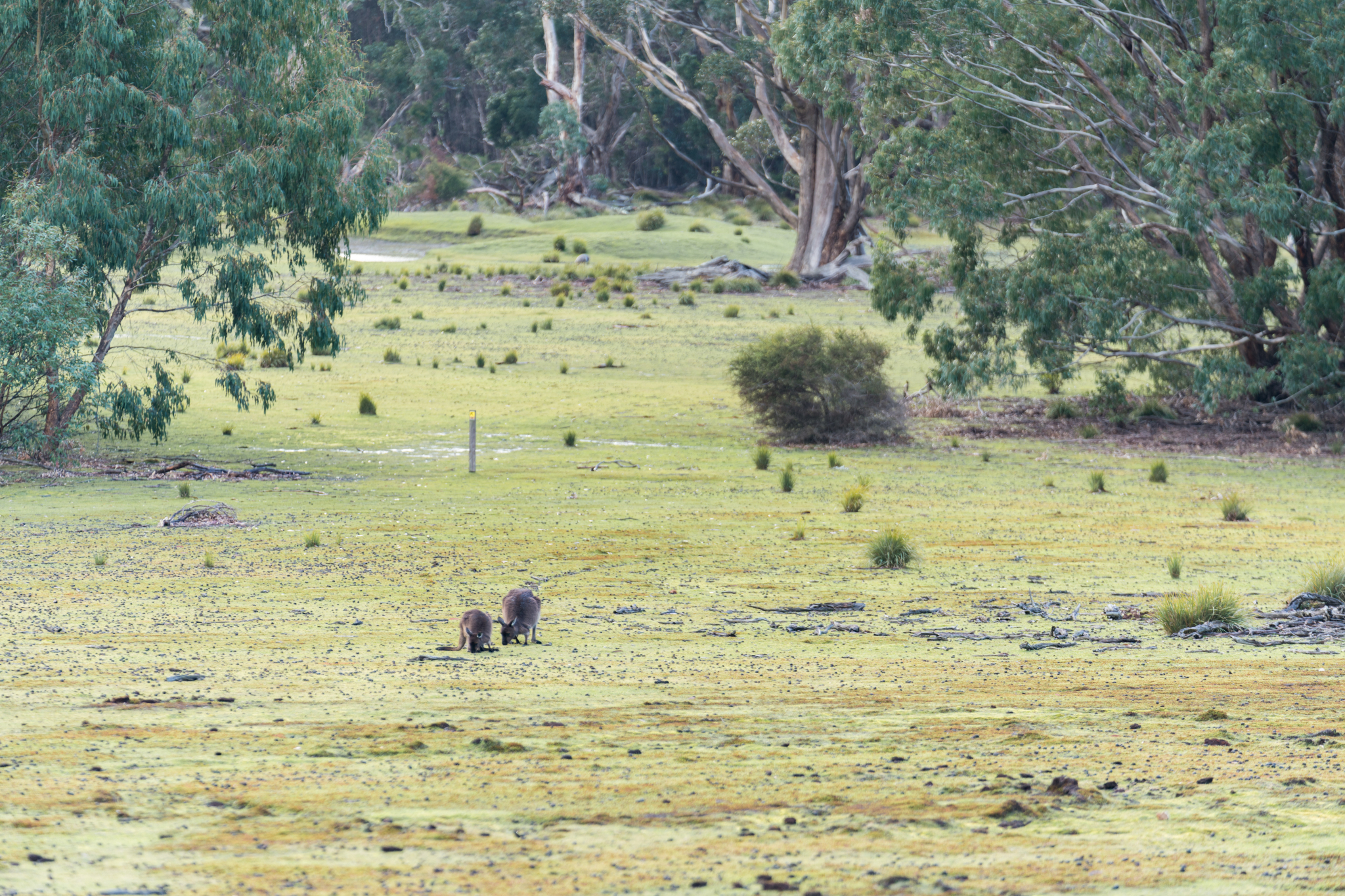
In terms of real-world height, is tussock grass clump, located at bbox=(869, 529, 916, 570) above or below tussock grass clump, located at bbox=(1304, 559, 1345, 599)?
below

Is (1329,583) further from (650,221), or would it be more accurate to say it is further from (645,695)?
(650,221)

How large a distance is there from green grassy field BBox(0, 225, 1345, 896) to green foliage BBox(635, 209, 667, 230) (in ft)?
140

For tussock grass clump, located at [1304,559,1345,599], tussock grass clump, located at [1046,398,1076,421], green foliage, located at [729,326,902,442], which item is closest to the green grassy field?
tussock grass clump, located at [1304,559,1345,599]

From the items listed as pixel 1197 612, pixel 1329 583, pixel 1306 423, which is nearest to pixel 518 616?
pixel 1197 612

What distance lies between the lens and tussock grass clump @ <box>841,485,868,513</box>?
18312 mm

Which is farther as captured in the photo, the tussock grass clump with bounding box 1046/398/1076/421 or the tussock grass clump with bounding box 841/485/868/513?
the tussock grass clump with bounding box 1046/398/1076/421

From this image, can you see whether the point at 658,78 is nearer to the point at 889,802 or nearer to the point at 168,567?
the point at 168,567

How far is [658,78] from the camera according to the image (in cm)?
5212

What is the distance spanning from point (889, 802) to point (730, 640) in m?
4.76

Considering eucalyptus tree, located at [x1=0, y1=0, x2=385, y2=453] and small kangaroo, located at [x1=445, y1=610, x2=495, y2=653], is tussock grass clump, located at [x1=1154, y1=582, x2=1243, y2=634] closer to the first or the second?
small kangaroo, located at [x1=445, y1=610, x2=495, y2=653]

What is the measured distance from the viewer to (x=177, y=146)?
21.9 metres

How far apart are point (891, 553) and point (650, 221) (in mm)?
51050

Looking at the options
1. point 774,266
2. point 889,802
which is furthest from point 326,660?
point 774,266

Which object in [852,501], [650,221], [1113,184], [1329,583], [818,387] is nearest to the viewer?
[1329,583]
